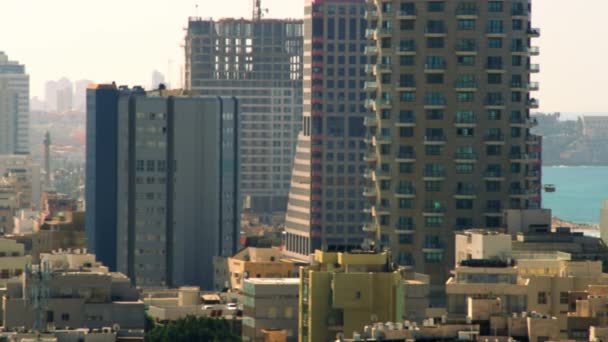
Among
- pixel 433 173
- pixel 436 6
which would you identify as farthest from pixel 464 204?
pixel 436 6

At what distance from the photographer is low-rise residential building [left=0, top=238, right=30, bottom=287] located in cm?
15500

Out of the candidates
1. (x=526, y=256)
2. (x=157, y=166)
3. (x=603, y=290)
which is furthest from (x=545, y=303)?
(x=157, y=166)

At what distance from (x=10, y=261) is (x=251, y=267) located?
58.9ft

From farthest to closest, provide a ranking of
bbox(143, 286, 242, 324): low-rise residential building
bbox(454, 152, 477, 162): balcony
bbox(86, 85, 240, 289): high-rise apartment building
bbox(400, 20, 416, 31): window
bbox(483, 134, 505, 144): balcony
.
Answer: bbox(86, 85, 240, 289): high-rise apartment building
bbox(483, 134, 505, 144): balcony
bbox(454, 152, 477, 162): balcony
bbox(400, 20, 416, 31): window
bbox(143, 286, 242, 324): low-rise residential building

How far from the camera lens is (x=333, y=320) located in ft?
376

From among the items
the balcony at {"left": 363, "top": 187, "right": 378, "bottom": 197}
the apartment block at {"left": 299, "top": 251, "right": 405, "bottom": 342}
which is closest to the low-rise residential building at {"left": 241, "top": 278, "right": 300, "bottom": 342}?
the apartment block at {"left": 299, "top": 251, "right": 405, "bottom": 342}

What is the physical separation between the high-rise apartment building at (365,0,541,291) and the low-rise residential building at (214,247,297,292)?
12.5 metres

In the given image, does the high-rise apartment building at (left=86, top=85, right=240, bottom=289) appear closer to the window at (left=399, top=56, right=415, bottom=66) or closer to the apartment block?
the window at (left=399, top=56, right=415, bottom=66)

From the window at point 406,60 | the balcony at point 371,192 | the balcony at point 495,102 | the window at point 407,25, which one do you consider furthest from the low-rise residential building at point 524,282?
the window at point 407,25

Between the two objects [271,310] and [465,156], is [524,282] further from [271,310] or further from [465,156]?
[465,156]

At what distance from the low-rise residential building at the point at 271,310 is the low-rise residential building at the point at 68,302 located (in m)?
4.89

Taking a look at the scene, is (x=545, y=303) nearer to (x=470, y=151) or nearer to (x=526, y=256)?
(x=526, y=256)

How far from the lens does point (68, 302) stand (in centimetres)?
12988

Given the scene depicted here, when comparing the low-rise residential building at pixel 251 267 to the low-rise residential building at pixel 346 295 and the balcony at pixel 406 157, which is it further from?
the low-rise residential building at pixel 346 295
